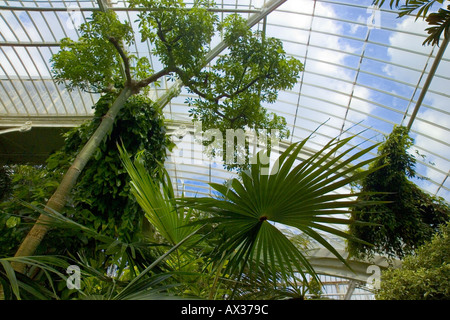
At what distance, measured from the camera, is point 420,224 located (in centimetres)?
961

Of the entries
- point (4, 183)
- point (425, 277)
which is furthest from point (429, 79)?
point (4, 183)

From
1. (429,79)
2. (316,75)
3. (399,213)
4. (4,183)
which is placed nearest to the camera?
(399,213)

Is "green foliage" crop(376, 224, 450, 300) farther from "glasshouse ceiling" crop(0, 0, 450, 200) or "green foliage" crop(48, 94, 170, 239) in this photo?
"green foliage" crop(48, 94, 170, 239)

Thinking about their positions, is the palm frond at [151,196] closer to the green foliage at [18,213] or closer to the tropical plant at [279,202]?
the tropical plant at [279,202]

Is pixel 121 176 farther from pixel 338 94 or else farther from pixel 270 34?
pixel 338 94

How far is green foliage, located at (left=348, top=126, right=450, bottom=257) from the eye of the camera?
9570 millimetres

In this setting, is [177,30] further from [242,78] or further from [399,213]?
[399,213]

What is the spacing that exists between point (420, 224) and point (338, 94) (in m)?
6.47

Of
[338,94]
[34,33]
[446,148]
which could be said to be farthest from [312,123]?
[34,33]

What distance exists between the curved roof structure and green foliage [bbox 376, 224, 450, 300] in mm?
4450

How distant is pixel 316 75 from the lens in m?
13.8

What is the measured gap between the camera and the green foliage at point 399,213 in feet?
31.4

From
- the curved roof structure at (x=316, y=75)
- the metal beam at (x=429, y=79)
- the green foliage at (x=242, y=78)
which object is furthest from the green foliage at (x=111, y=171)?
the metal beam at (x=429, y=79)

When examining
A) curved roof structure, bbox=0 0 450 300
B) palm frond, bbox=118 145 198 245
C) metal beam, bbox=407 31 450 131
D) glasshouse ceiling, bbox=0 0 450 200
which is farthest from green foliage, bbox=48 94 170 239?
metal beam, bbox=407 31 450 131
